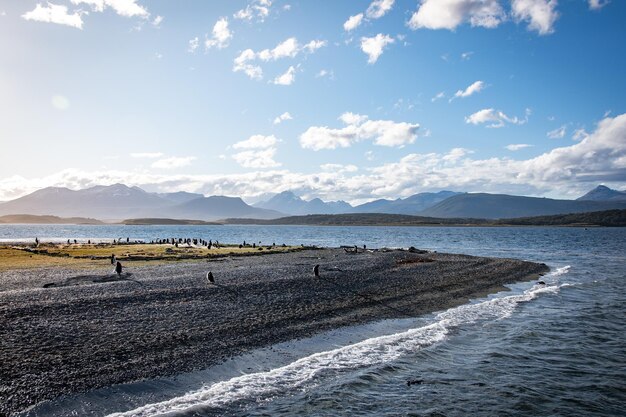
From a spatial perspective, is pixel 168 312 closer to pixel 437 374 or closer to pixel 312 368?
pixel 312 368

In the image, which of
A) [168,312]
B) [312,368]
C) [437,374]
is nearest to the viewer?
[437,374]

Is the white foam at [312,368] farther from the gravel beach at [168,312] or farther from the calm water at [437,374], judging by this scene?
the gravel beach at [168,312]

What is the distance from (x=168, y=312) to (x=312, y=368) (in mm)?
10797

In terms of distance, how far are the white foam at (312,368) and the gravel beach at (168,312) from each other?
2.25 meters

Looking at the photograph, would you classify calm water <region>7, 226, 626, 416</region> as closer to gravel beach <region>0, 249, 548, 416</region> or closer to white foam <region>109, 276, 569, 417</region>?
white foam <region>109, 276, 569, 417</region>

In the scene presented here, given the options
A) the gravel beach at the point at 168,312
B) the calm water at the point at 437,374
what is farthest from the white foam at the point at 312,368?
the gravel beach at the point at 168,312

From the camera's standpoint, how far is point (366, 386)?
51.0 feet

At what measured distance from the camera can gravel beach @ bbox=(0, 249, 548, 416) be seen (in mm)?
15477

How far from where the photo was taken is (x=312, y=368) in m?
16.9

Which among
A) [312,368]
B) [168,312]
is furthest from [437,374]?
[168,312]

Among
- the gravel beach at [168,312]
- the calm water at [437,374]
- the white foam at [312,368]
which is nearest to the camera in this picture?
the white foam at [312,368]

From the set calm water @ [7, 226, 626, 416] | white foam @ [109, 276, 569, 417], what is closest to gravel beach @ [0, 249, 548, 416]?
calm water @ [7, 226, 626, 416]

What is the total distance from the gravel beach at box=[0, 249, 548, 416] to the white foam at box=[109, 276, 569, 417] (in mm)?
2249

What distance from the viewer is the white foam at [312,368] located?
13505 millimetres
